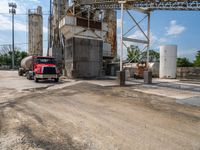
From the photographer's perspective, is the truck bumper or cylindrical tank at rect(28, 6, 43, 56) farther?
cylindrical tank at rect(28, 6, 43, 56)

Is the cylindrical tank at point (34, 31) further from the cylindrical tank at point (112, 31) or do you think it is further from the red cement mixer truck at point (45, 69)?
the red cement mixer truck at point (45, 69)

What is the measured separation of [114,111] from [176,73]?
1985 cm

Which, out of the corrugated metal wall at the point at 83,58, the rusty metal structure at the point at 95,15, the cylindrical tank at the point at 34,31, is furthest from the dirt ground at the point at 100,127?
the cylindrical tank at the point at 34,31

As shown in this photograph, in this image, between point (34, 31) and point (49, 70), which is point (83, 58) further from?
point (34, 31)

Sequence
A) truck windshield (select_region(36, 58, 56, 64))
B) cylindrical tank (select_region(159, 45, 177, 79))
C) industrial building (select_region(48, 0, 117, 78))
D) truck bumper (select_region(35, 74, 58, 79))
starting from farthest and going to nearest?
industrial building (select_region(48, 0, 117, 78)) < cylindrical tank (select_region(159, 45, 177, 79)) < truck windshield (select_region(36, 58, 56, 64)) < truck bumper (select_region(35, 74, 58, 79))

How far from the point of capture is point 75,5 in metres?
24.5

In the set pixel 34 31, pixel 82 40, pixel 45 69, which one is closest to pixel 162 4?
pixel 82 40

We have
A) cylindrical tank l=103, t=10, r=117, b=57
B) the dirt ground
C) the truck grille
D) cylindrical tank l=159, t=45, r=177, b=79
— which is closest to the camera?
the dirt ground

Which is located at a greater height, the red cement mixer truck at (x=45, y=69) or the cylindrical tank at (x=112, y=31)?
the cylindrical tank at (x=112, y=31)

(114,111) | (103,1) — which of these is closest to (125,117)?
(114,111)

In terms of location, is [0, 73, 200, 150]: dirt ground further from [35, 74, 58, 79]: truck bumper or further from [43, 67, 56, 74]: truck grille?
[43, 67, 56, 74]: truck grille

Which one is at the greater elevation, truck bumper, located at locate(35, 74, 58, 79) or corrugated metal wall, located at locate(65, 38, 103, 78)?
corrugated metal wall, located at locate(65, 38, 103, 78)

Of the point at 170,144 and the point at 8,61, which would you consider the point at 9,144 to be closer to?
the point at 170,144

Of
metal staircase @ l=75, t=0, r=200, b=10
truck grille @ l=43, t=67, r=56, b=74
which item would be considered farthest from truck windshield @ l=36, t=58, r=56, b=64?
metal staircase @ l=75, t=0, r=200, b=10
